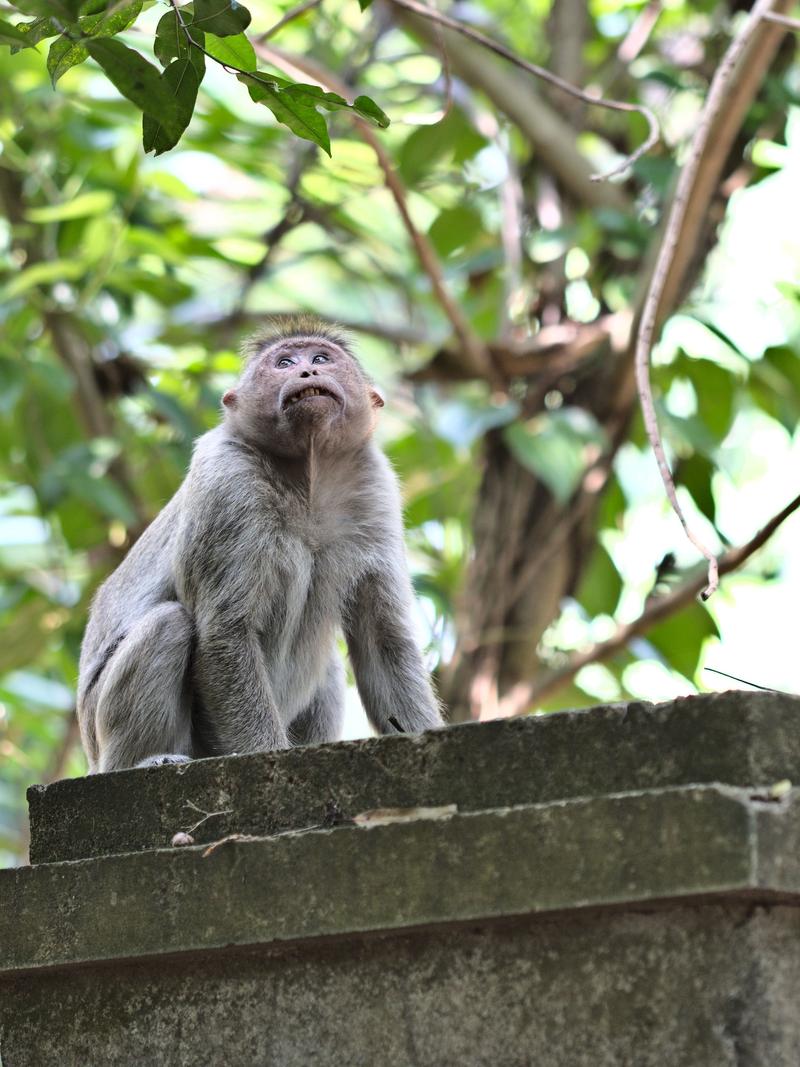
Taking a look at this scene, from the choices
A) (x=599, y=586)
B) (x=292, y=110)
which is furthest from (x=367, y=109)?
(x=599, y=586)

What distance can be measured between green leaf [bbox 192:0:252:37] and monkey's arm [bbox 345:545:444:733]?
247cm

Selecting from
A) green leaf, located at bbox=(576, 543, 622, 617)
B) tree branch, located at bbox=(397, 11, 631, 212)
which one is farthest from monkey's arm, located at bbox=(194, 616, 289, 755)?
tree branch, located at bbox=(397, 11, 631, 212)

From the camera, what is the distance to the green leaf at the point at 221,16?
361 centimetres

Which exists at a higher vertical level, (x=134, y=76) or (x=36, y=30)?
(x=36, y=30)

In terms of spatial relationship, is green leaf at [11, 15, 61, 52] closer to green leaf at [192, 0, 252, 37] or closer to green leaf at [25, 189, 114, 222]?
green leaf at [192, 0, 252, 37]

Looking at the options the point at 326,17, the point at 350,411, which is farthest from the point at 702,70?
the point at 350,411

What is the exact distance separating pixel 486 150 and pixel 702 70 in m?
1.33

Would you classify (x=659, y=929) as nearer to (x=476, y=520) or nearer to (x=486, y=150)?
(x=476, y=520)

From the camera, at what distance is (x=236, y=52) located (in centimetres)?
390

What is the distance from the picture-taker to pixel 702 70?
9039 mm

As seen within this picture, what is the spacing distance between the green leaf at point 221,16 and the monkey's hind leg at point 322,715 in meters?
2.78

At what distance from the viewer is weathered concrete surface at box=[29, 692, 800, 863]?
3.20 metres

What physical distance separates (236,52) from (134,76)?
32 cm

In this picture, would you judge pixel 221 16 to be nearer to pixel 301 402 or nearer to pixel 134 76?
pixel 134 76
